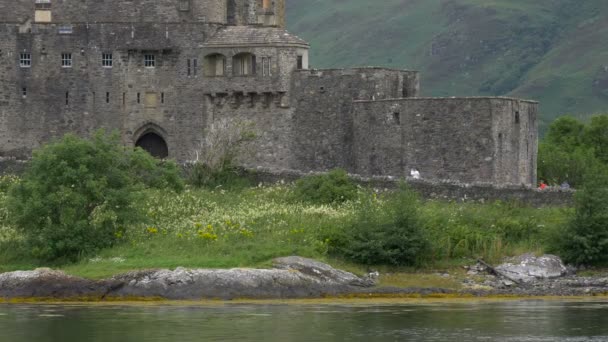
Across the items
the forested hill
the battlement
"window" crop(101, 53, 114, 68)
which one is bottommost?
"window" crop(101, 53, 114, 68)

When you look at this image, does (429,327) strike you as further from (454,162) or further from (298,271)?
(454,162)

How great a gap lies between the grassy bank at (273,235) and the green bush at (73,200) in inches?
21.7

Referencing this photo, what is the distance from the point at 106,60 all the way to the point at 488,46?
334ft

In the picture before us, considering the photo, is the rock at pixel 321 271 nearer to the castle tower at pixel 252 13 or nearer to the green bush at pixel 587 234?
the green bush at pixel 587 234

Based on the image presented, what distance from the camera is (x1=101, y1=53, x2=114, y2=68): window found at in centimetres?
7362

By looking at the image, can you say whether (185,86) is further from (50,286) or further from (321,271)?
(50,286)

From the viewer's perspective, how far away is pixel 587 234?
5616cm

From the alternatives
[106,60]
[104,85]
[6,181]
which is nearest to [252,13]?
[106,60]

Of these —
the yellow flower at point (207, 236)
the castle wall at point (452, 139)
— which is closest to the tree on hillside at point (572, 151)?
the castle wall at point (452, 139)

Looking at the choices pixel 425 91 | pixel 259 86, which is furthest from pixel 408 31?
pixel 259 86

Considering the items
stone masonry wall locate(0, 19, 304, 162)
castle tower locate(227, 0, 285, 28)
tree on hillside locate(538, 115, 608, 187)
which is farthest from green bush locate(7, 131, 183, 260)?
tree on hillside locate(538, 115, 608, 187)

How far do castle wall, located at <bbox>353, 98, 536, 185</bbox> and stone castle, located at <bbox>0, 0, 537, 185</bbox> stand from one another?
153 millimetres

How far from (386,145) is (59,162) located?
1488 cm

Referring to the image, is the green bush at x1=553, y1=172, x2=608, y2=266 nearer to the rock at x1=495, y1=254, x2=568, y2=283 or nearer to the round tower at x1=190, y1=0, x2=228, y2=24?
the rock at x1=495, y1=254, x2=568, y2=283
